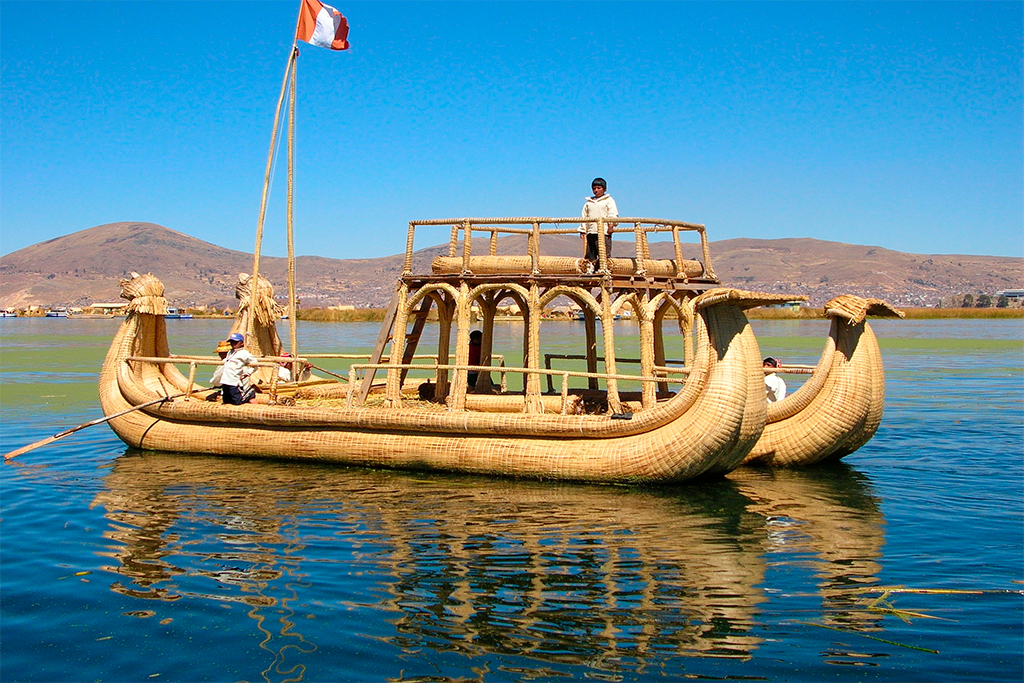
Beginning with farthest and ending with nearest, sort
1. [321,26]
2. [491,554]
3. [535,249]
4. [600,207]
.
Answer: [321,26]
[600,207]
[535,249]
[491,554]

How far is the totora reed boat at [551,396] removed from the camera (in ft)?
37.6

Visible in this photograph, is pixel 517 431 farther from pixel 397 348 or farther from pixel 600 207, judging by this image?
pixel 600 207

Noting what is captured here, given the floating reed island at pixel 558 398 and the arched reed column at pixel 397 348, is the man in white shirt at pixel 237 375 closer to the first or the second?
the floating reed island at pixel 558 398

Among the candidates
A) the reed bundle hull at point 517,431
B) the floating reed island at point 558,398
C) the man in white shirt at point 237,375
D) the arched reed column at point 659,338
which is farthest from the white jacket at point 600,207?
the man in white shirt at point 237,375

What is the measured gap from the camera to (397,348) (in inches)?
575

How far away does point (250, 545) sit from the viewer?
384 inches

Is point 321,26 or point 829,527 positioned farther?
point 321,26

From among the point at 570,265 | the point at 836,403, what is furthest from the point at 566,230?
the point at 836,403

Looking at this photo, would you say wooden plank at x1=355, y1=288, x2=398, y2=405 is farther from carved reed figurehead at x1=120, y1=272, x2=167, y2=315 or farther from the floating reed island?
carved reed figurehead at x1=120, y1=272, x2=167, y2=315

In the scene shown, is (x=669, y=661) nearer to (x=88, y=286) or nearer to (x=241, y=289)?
(x=241, y=289)

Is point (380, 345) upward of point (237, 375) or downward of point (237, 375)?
upward

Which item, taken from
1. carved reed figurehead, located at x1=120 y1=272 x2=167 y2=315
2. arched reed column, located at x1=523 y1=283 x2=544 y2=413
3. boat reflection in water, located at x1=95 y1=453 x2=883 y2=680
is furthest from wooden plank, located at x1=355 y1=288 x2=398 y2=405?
carved reed figurehead, located at x1=120 y1=272 x2=167 y2=315

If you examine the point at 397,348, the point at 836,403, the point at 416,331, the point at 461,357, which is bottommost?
the point at 836,403

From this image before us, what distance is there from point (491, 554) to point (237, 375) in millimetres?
7146
